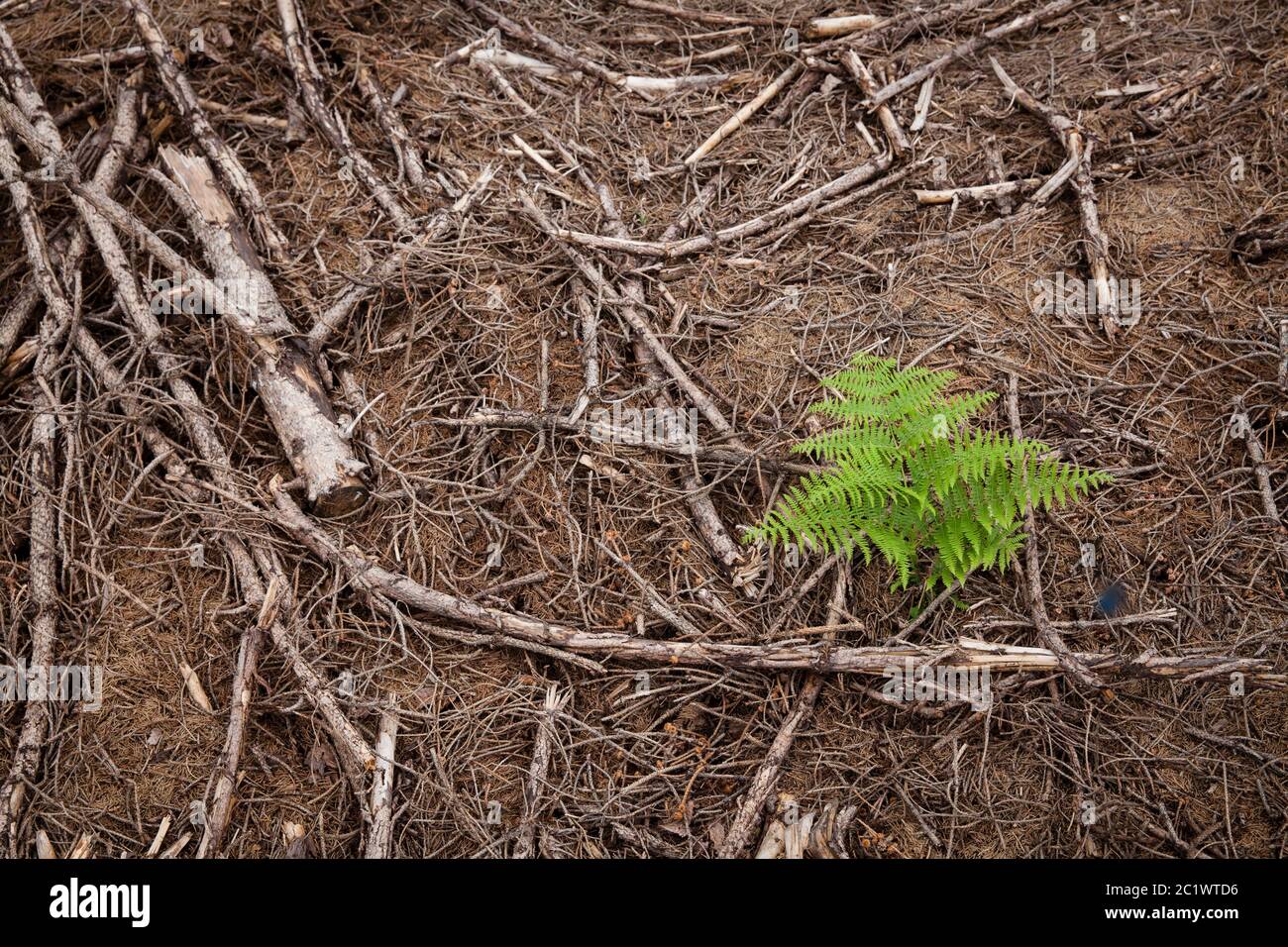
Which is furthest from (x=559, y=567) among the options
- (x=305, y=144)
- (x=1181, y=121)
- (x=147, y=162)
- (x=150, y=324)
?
(x=1181, y=121)

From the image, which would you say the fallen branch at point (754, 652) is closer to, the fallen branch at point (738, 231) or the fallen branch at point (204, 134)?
the fallen branch at point (204, 134)

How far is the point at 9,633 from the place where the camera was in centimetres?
305

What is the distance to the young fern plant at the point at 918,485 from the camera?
2740mm

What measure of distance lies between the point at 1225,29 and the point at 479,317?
4011 millimetres
